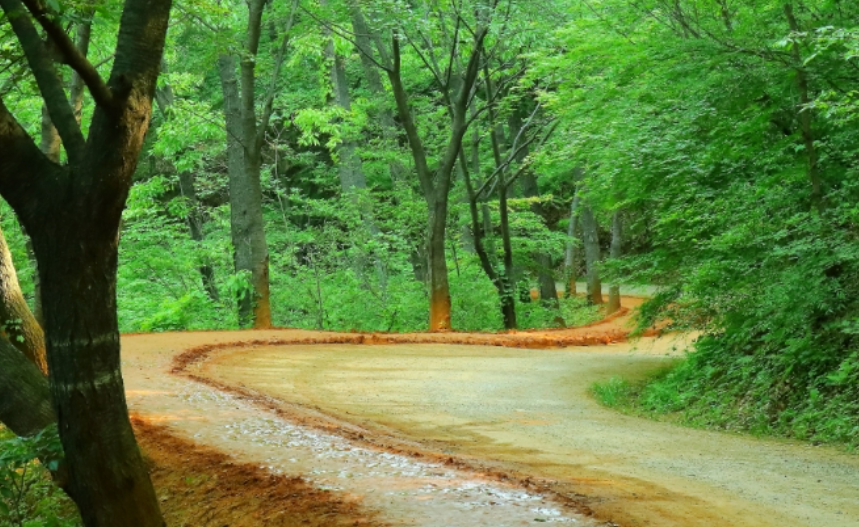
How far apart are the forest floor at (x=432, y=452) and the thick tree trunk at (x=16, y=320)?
1291mm

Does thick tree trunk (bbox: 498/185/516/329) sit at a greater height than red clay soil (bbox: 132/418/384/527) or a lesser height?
greater

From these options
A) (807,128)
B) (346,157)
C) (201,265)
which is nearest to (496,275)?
(346,157)

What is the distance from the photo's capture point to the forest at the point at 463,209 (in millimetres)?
5402

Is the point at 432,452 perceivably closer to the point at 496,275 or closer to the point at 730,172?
the point at 730,172

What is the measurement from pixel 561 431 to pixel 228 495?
14.4 ft

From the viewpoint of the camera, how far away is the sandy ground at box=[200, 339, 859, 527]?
614 cm

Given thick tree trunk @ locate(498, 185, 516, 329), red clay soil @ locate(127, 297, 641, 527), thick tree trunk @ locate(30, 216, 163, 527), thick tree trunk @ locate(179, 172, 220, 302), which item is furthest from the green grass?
thick tree trunk @ locate(179, 172, 220, 302)

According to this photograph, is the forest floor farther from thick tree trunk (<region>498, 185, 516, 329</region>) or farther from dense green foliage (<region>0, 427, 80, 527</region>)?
thick tree trunk (<region>498, 185, 516, 329</region>)

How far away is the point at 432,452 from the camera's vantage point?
25.4ft

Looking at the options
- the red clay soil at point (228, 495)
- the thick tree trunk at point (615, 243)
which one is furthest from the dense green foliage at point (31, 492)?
the thick tree trunk at point (615, 243)

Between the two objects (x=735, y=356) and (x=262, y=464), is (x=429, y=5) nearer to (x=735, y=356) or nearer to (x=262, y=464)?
(x=735, y=356)

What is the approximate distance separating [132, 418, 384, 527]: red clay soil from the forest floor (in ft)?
0.05

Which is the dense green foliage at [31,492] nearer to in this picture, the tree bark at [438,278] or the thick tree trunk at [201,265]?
the tree bark at [438,278]

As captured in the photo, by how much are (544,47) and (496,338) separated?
6996mm
